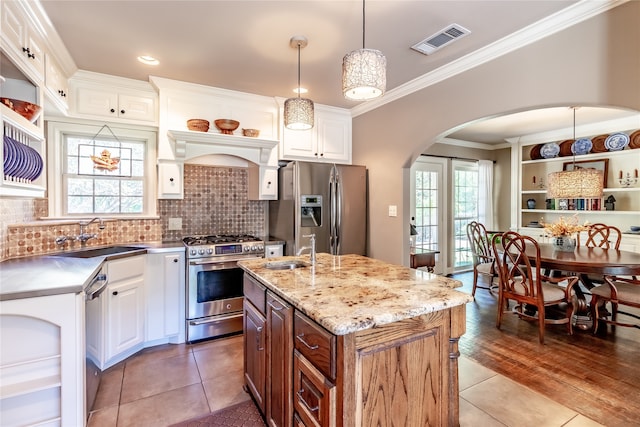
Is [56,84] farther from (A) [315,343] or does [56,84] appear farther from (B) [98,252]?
(A) [315,343]

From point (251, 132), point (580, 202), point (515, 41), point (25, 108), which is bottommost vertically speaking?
point (580, 202)

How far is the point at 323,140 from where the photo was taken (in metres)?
3.88

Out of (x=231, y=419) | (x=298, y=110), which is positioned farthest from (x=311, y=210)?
(x=231, y=419)

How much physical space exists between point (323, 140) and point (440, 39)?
1.83m

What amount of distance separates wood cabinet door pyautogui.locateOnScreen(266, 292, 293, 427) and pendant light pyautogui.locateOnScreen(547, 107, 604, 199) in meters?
4.35

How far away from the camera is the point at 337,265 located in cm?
206

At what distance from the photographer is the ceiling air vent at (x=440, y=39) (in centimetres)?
218

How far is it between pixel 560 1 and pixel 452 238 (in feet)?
14.5

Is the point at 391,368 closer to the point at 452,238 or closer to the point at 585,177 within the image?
the point at 585,177

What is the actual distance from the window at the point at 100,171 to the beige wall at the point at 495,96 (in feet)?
8.12

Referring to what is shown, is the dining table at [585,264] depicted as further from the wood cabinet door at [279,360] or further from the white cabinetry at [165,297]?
the white cabinetry at [165,297]

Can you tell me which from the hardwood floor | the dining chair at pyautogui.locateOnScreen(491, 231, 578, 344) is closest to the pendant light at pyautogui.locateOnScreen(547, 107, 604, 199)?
the dining chair at pyautogui.locateOnScreen(491, 231, 578, 344)

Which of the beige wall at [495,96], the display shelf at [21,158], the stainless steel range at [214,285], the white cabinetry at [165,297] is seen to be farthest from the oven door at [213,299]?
the beige wall at [495,96]

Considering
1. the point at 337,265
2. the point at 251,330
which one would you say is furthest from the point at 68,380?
the point at 337,265
